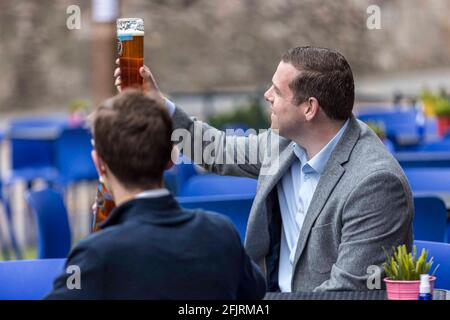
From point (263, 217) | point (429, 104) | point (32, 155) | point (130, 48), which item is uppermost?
point (130, 48)

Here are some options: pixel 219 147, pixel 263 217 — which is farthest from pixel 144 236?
pixel 219 147

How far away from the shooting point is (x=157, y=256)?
7.21 ft

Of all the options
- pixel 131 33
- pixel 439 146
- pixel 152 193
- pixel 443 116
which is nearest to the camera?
pixel 152 193

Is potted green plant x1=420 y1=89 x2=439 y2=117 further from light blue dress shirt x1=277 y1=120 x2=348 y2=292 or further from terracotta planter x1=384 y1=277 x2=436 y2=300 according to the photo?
terracotta planter x1=384 y1=277 x2=436 y2=300

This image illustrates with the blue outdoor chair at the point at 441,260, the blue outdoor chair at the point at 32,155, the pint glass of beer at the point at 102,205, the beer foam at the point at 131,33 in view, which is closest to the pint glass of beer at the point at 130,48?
the beer foam at the point at 131,33

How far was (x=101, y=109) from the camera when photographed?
229 cm

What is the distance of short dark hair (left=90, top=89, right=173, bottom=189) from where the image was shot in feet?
7.36

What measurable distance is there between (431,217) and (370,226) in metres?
1.01

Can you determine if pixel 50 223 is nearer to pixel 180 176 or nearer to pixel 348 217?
pixel 348 217

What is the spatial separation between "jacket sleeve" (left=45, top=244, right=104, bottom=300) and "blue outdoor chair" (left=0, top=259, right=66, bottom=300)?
2.70 feet

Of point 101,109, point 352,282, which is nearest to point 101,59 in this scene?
point 352,282

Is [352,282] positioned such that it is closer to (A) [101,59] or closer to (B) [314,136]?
(B) [314,136]

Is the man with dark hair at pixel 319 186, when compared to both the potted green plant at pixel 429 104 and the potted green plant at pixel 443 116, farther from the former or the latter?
the potted green plant at pixel 429 104

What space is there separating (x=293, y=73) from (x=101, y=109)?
3.93ft
